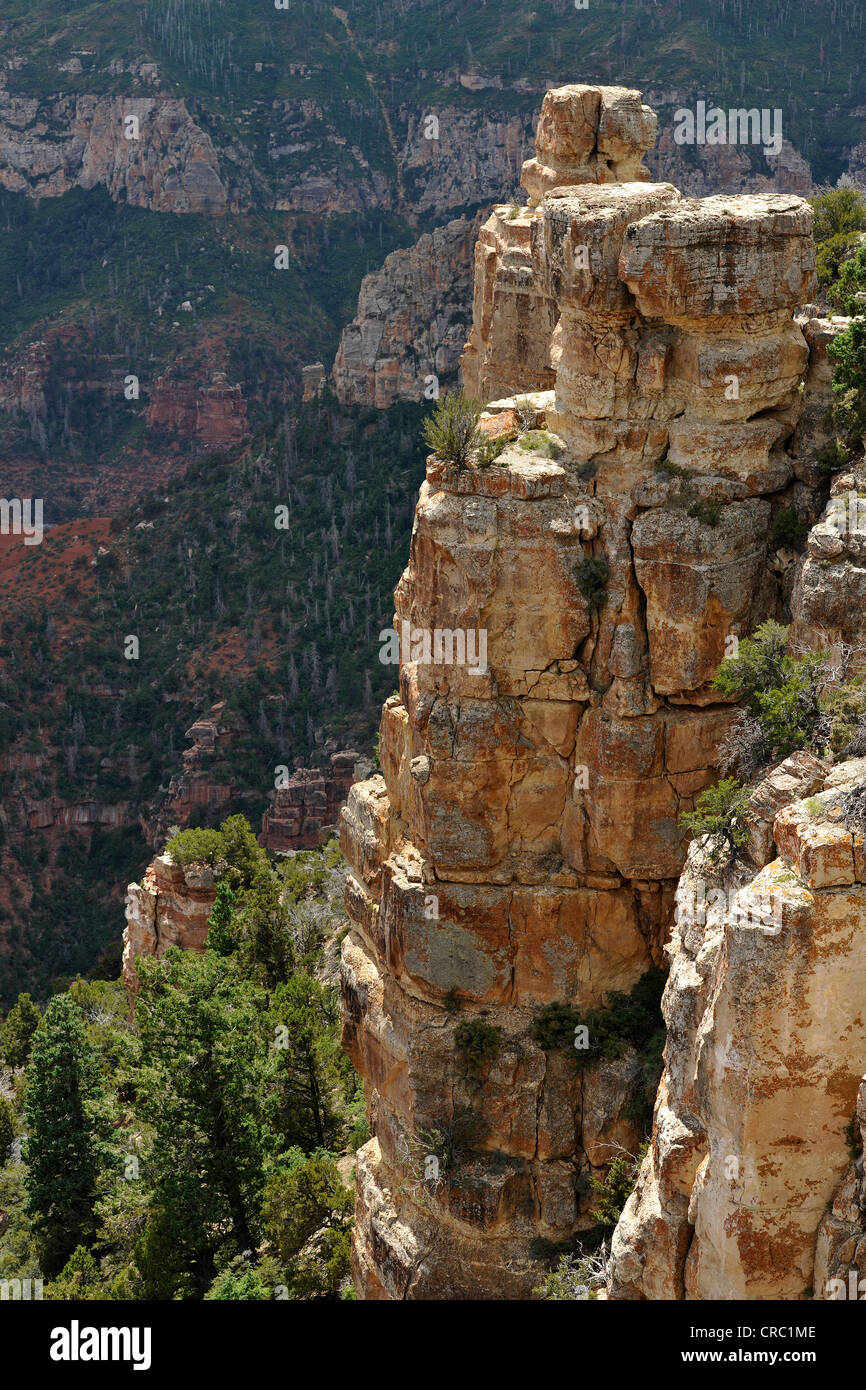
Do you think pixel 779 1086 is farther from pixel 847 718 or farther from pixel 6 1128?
pixel 6 1128

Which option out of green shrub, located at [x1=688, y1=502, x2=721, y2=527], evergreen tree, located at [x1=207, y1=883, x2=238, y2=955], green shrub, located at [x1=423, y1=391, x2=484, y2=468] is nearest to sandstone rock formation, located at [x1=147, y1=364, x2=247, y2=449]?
evergreen tree, located at [x1=207, y1=883, x2=238, y2=955]

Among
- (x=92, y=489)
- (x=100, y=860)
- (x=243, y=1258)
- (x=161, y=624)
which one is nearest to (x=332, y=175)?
(x=92, y=489)

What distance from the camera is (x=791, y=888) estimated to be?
18391mm

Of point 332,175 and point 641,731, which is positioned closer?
point 641,731

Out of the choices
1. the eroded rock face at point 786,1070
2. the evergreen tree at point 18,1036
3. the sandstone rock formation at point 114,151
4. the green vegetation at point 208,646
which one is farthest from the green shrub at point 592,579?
the sandstone rock formation at point 114,151

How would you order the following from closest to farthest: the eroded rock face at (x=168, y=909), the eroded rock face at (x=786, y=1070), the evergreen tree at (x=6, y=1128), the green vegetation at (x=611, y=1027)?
the eroded rock face at (x=786, y=1070), the green vegetation at (x=611, y=1027), the evergreen tree at (x=6, y=1128), the eroded rock face at (x=168, y=909)

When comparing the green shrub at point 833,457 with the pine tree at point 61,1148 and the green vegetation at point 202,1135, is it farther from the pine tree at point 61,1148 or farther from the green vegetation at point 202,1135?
the pine tree at point 61,1148

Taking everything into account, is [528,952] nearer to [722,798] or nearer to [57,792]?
[722,798]

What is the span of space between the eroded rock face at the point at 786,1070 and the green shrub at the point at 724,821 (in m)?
1.91

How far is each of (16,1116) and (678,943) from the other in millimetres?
33466

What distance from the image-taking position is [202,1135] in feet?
123

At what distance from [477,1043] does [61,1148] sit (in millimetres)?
15936

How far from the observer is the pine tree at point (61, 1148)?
41438 mm
